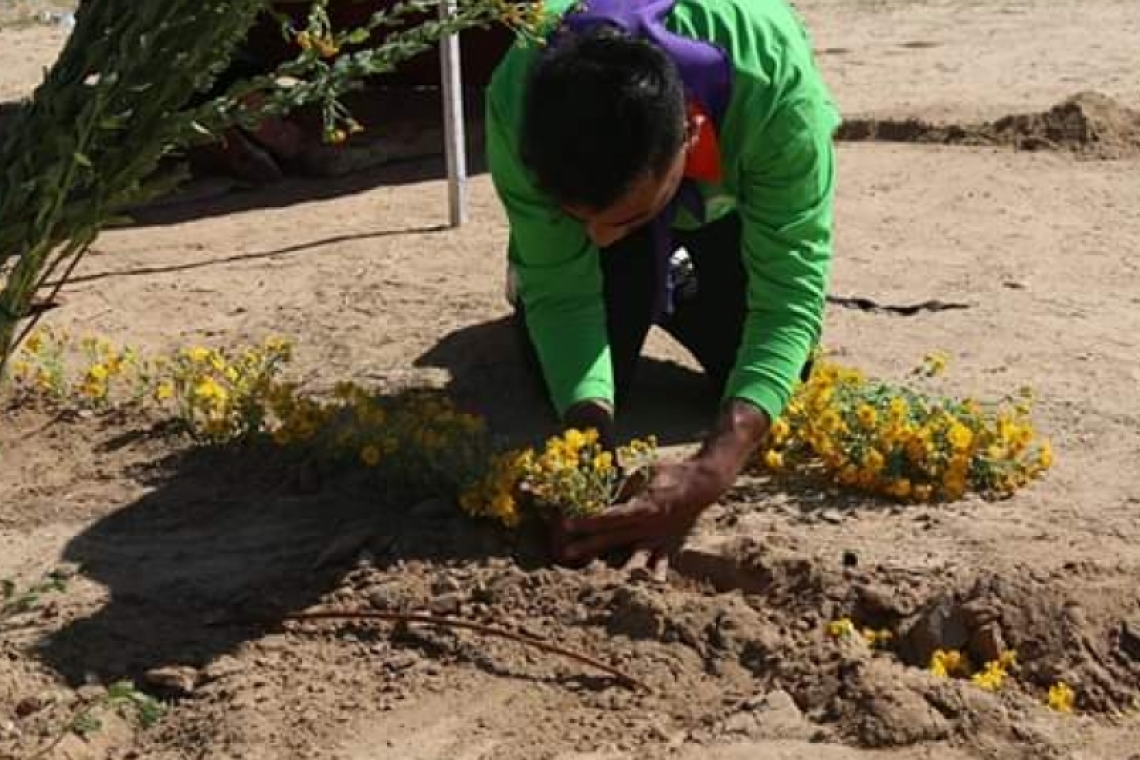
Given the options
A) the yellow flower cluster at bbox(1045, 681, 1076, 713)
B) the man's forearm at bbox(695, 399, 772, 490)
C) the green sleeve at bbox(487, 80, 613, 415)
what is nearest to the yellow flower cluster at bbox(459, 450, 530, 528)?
the green sleeve at bbox(487, 80, 613, 415)

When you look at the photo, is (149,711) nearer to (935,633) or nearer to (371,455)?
(371,455)

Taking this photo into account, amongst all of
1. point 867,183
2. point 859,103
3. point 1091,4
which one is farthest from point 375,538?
point 1091,4

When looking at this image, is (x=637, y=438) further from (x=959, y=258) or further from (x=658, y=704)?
(x=959, y=258)

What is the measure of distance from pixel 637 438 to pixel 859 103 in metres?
4.22

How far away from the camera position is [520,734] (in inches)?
146

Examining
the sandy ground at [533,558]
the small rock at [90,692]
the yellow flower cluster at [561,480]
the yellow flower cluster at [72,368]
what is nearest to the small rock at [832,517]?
the sandy ground at [533,558]

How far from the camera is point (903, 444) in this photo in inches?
180

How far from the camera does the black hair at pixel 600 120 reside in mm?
Answer: 3848

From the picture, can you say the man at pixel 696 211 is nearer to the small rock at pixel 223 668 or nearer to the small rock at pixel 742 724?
the small rock at pixel 742 724

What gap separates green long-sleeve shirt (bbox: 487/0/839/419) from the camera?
4.45m

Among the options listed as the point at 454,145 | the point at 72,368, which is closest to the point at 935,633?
the point at 72,368

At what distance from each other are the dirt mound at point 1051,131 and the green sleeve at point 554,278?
3694 mm

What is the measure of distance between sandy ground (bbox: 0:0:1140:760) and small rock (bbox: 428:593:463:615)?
20mm

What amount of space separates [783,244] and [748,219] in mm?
121
